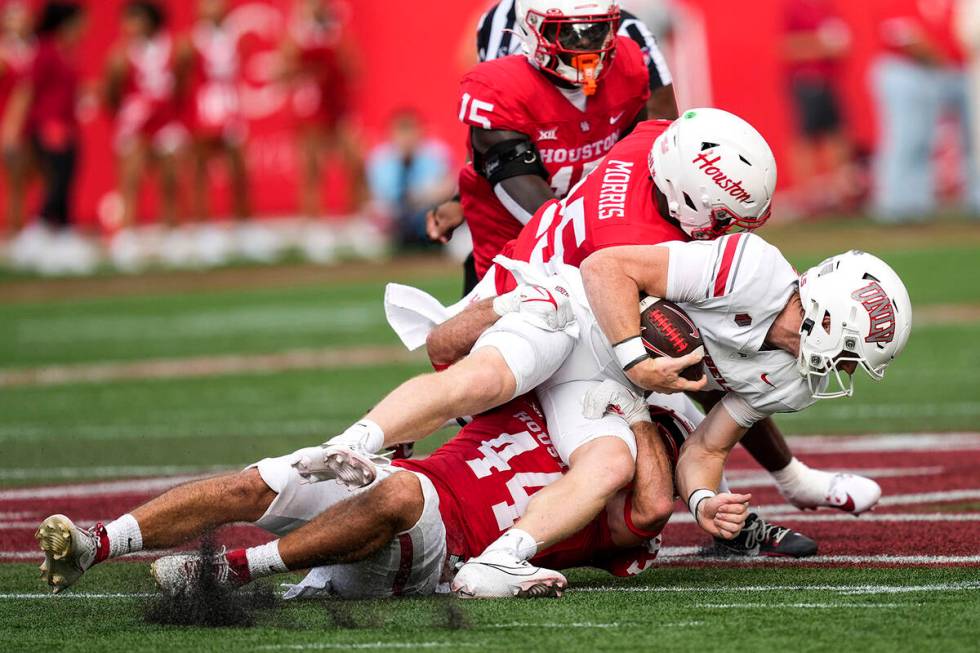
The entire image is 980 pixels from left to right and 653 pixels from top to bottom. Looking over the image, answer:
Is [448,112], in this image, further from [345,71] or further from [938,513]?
[938,513]

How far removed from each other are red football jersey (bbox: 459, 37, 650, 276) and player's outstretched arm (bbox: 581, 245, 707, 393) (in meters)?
1.43

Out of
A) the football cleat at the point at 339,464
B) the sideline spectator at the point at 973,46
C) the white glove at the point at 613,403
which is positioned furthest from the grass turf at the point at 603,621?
the sideline spectator at the point at 973,46

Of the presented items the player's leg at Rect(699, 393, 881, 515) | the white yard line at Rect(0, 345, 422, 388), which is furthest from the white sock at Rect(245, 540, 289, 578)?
the white yard line at Rect(0, 345, 422, 388)

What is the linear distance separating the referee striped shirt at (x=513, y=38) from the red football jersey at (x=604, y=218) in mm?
1123

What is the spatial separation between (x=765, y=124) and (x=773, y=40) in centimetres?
102

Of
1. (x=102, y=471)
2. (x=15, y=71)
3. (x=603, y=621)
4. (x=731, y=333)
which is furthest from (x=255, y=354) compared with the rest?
(x=603, y=621)

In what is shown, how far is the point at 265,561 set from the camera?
490 cm

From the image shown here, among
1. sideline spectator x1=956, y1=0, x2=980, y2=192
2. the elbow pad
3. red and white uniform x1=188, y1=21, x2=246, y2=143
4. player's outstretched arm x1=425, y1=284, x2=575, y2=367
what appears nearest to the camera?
player's outstretched arm x1=425, y1=284, x2=575, y2=367

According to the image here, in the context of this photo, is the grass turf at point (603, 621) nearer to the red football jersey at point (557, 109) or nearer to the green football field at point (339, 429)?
the green football field at point (339, 429)

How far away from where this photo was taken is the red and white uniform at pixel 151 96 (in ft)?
58.5

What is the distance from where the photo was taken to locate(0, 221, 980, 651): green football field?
4.47 meters

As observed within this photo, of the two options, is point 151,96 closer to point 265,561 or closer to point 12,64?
point 12,64

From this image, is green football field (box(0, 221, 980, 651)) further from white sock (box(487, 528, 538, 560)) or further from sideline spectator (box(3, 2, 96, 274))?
sideline spectator (box(3, 2, 96, 274))

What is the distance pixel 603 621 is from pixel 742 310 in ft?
3.91
